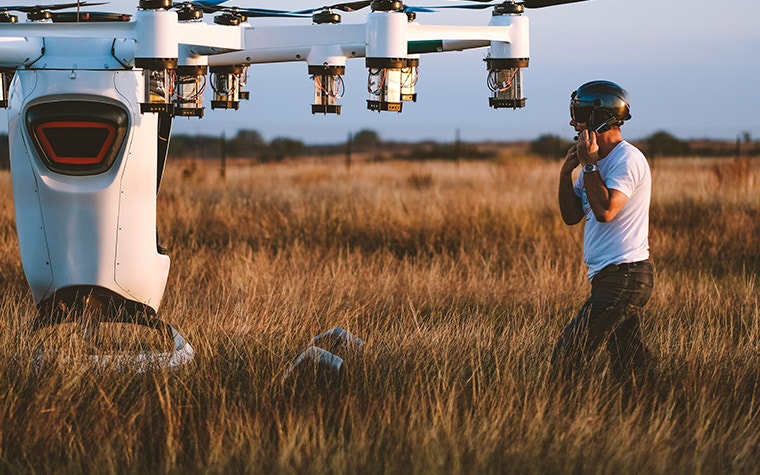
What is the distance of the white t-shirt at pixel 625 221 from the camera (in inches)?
247

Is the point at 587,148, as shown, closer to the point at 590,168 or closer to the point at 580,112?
the point at 590,168

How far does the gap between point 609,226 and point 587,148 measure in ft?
1.56

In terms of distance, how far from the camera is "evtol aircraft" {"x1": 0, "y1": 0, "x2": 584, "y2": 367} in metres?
6.93

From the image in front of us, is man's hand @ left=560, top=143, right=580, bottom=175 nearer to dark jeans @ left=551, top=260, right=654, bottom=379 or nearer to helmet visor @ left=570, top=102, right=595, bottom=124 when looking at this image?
helmet visor @ left=570, top=102, right=595, bottom=124

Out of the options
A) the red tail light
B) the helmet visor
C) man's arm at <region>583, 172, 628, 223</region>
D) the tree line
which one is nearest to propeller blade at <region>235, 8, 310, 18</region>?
the red tail light

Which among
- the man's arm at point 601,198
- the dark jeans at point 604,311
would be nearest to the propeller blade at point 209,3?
the man's arm at point 601,198

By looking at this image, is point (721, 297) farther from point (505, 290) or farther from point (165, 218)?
point (165, 218)

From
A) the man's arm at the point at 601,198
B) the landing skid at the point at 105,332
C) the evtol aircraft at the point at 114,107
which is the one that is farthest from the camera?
the evtol aircraft at the point at 114,107

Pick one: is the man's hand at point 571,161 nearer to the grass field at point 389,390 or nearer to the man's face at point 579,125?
the man's face at point 579,125

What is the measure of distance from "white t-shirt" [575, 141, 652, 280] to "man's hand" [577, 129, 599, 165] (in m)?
0.14

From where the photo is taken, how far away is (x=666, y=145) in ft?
160

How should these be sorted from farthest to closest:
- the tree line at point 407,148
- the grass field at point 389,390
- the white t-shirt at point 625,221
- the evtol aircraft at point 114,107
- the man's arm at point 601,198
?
the tree line at point 407,148 < the evtol aircraft at point 114,107 < the white t-shirt at point 625,221 < the man's arm at point 601,198 < the grass field at point 389,390

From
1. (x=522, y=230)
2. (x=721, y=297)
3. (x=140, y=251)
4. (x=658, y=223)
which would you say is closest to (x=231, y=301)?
(x=140, y=251)

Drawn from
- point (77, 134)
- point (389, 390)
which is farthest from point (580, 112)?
point (77, 134)
